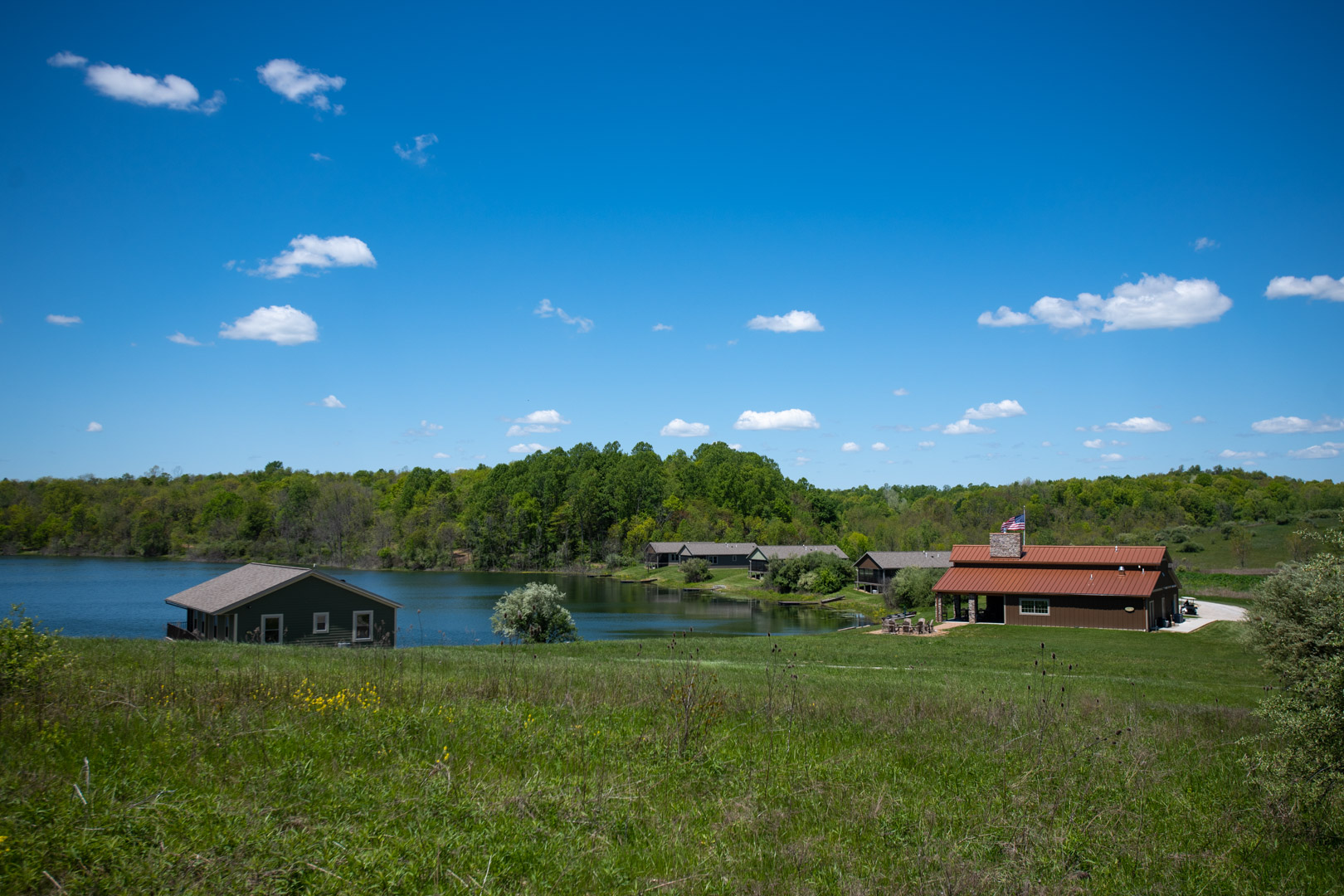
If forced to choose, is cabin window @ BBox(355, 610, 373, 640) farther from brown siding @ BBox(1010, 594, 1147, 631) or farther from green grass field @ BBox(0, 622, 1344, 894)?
brown siding @ BBox(1010, 594, 1147, 631)

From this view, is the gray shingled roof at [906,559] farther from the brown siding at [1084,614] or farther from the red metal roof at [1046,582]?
the brown siding at [1084,614]

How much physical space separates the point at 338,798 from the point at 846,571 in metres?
76.3

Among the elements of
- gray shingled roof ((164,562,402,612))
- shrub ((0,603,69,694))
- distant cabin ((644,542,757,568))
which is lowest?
distant cabin ((644,542,757,568))

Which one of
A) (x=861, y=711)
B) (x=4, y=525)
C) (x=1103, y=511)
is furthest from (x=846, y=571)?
Result: (x=4, y=525)

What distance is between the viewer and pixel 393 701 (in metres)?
8.95

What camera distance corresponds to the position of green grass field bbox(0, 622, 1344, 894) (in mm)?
4863

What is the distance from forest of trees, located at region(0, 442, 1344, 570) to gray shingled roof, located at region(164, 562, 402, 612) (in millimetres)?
87691

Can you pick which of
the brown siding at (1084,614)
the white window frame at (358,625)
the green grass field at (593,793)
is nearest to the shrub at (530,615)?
the white window frame at (358,625)

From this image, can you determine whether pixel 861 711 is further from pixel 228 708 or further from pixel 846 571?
pixel 846 571

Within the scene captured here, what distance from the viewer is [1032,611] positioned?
43.7 m

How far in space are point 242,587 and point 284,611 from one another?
2145 millimetres

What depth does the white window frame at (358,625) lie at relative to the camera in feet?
105

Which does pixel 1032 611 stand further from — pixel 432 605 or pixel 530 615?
pixel 432 605

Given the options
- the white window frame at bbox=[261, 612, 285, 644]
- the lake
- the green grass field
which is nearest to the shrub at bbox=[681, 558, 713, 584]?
the lake
